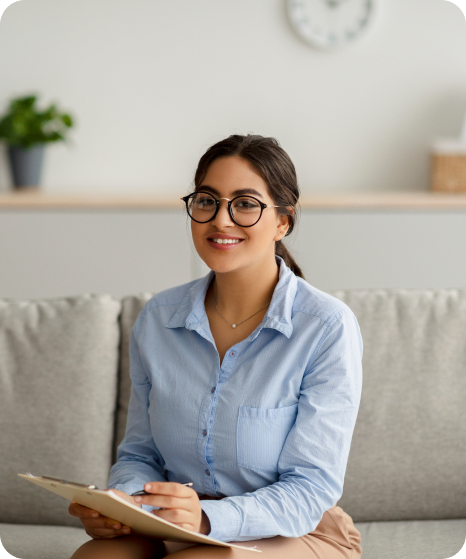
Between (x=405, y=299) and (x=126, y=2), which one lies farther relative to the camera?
(x=126, y=2)

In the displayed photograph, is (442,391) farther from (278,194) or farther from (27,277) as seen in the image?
(27,277)

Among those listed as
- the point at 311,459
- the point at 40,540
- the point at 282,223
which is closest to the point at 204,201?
the point at 282,223

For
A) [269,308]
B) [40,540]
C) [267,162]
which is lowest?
[40,540]

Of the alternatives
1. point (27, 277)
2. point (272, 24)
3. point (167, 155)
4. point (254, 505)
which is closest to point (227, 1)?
point (272, 24)

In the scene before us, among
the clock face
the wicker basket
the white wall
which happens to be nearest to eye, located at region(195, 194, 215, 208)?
the white wall

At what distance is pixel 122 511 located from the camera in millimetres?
1080

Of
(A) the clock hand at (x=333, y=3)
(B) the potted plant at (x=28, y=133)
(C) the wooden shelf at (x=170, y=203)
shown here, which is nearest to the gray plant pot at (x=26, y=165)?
(B) the potted plant at (x=28, y=133)

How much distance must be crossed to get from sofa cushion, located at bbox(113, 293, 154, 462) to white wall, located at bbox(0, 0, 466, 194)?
1760 millimetres

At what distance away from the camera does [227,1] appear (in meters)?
3.46

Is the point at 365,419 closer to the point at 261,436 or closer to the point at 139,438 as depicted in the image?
the point at 261,436

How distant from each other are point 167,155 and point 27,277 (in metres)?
1.04

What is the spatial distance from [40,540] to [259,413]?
2.16 feet

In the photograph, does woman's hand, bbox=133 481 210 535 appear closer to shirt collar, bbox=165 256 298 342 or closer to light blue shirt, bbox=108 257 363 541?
light blue shirt, bbox=108 257 363 541

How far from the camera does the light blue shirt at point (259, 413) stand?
122 centimetres
